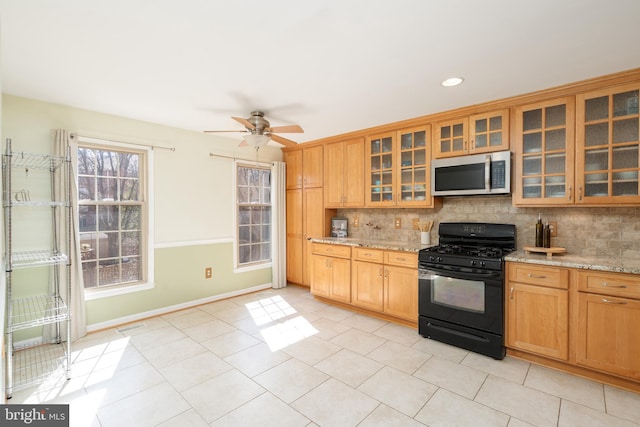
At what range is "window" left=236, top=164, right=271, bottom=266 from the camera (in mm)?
4805

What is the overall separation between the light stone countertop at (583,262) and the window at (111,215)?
4.09 metres

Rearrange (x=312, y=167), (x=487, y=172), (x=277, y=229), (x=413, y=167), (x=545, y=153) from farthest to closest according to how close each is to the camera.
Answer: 1. (x=277, y=229)
2. (x=312, y=167)
3. (x=413, y=167)
4. (x=487, y=172)
5. (x=545, y=153)

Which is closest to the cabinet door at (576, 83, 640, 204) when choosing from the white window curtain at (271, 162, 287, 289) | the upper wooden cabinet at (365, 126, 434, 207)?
the upper wooden cabinet at (365, 126, 434, 207)

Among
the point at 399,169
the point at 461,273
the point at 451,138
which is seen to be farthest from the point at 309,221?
the point at 461,273

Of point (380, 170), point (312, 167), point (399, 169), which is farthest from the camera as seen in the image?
point (312, 167)

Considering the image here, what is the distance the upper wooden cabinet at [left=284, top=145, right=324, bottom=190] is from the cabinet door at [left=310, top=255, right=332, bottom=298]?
3.84 ft

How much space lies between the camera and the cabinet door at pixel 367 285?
3.70 m

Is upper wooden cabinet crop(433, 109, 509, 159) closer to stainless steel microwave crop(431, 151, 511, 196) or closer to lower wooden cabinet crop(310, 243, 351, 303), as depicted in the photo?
stainless steel microwave crop(431, 151, 511, 196)

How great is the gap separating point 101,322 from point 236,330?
1510 millimetres

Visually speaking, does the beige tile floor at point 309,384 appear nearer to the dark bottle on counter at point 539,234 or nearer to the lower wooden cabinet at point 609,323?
the lower wooden cabinet at point 609,323

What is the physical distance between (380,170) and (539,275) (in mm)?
2094

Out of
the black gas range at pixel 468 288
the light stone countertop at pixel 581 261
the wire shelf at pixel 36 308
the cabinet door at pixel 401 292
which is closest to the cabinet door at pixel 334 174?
the cabinet door at pixel 401 292

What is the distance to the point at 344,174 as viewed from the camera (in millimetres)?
4445

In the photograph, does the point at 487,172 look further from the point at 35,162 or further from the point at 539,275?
the point at 35,162
